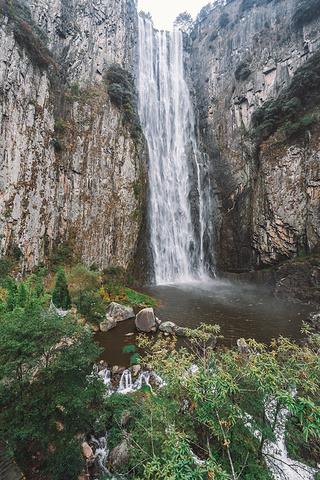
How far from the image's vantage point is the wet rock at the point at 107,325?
11095 mm

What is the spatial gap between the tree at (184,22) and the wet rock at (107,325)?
193 feet

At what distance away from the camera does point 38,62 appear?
58.6 ft

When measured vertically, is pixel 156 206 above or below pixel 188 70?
below

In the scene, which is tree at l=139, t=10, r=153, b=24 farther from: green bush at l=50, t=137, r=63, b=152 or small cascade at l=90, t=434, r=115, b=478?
small cascade at l=90, t=434, r=115, b=478

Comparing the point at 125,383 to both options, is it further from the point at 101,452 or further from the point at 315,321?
the point at 315,321

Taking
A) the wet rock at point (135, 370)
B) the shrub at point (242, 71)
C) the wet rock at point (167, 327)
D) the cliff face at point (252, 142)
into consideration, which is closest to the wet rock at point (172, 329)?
the wet rock at point (167, 327)

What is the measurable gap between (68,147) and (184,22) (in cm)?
4765

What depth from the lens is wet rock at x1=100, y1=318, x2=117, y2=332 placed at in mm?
11095

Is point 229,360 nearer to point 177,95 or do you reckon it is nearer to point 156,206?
point 156,206

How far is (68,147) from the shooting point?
19.6m

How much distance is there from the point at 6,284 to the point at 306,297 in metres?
19.4

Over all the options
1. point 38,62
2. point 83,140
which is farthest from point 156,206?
point 38,62

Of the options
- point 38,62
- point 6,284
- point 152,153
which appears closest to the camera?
point 6,284

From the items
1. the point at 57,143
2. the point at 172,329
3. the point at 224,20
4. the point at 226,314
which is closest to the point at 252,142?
the point at 226,314
